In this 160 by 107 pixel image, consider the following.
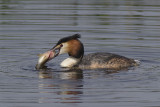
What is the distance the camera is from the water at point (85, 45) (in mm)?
11055

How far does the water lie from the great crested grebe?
0.37m

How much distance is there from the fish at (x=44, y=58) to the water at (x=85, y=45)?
21 centimetres

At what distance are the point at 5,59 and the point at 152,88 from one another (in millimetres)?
4378

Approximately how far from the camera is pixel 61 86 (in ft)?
39.0

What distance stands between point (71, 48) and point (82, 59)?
36 cm

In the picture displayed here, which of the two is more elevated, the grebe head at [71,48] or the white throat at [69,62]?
the grebe head at [71,48]

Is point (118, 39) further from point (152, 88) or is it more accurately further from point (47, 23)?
point (152, 88)

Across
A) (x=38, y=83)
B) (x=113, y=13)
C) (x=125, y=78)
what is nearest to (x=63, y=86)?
(x=38, y=83)

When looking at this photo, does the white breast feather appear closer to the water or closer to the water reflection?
the water

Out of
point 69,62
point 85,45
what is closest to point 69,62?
point 69,62

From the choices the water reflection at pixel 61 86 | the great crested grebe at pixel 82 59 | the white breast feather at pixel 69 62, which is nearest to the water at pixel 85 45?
the water reflection at pixel 61 86

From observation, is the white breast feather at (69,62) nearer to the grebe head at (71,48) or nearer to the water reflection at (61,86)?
the grebe head at (71,48)

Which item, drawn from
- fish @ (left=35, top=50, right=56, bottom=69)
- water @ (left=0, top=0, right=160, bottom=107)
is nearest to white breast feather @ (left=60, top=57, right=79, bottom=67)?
water @ (left=0, top=0, right=160, bottom=107)

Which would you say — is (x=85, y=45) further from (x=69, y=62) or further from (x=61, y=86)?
(x=61, y=86)
